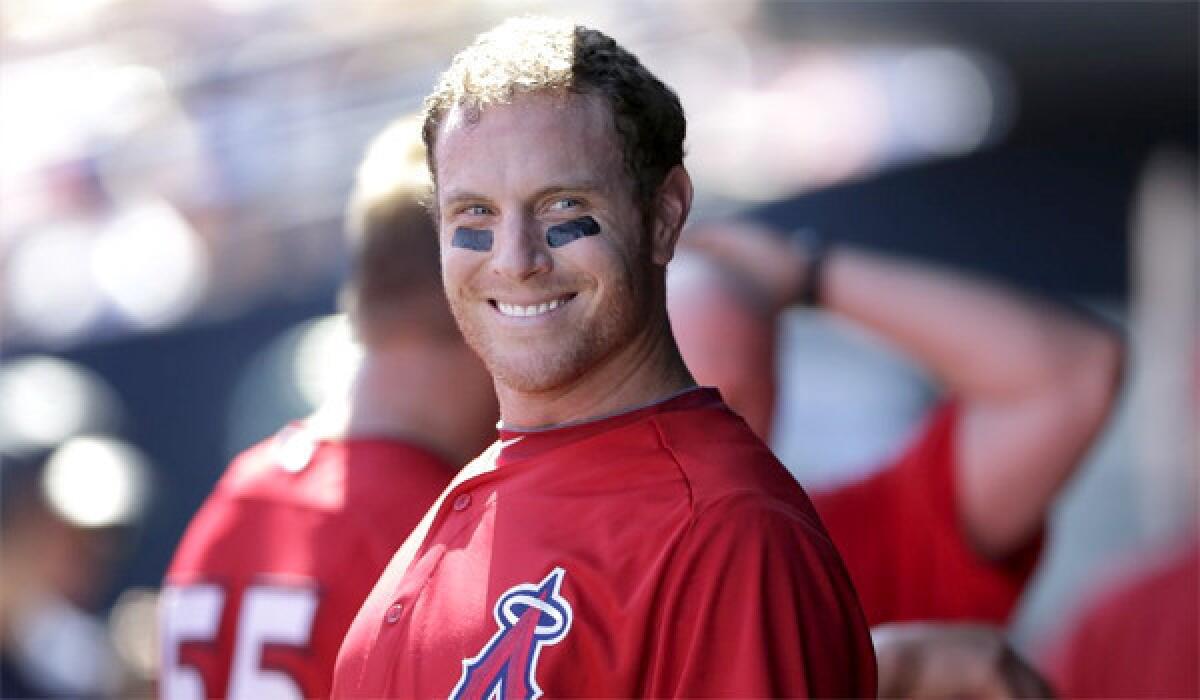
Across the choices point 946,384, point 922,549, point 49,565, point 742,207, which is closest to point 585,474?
point 922,549

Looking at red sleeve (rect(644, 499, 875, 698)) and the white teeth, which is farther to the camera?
the white teeth

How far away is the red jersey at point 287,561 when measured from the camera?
2537mm

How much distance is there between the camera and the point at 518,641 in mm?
1814

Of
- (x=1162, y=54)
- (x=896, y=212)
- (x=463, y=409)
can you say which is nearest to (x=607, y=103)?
(x=463, y=409)

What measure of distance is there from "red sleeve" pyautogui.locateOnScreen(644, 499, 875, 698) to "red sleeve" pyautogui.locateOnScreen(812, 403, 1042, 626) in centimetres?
138

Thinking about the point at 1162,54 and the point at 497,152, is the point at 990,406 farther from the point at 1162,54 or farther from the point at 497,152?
the point at 1162,54

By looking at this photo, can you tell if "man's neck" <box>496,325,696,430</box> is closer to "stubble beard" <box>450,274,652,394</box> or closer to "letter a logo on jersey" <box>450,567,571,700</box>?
"stubble beard" <box>450,274,652,394</box>

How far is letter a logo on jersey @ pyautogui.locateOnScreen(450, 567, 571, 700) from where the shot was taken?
1.79 meters

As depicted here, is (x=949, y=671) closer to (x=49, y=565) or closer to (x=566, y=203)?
(x=566, y=203)

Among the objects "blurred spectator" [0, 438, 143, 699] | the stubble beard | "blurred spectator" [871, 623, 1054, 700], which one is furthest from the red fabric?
"blurred spectator" [0, 438, 143, 699]

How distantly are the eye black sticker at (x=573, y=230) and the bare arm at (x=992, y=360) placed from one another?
119 centimetres

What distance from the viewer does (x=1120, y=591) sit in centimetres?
376

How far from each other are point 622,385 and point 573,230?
0.18 m

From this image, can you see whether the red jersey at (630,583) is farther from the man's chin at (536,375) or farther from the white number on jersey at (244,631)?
the white number on jersey at (244,631)
